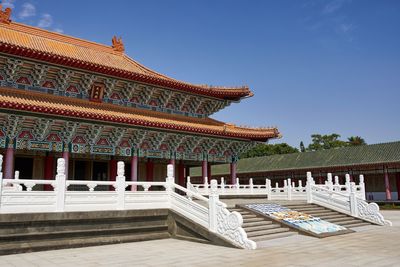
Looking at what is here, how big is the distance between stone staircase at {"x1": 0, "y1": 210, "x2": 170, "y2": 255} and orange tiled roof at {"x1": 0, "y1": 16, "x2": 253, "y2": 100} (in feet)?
28.3

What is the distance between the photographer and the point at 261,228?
12375mm

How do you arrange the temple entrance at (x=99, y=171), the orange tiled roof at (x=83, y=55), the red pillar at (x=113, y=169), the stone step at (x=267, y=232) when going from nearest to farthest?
the stone step at (x=267, y=232)
the orange tiled roof at (x=83, y=55)
the red pillar at (x=113, y=169)
the temple entrance at (x=99, y=171)

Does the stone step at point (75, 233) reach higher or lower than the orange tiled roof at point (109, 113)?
lower

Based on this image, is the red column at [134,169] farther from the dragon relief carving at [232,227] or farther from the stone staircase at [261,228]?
the dragon relief carving at [232,227]

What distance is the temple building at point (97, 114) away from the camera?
16.0 metres

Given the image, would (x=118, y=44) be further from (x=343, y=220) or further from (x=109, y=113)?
(x=343, y=220)

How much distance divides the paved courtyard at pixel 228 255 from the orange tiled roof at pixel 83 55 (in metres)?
9.75

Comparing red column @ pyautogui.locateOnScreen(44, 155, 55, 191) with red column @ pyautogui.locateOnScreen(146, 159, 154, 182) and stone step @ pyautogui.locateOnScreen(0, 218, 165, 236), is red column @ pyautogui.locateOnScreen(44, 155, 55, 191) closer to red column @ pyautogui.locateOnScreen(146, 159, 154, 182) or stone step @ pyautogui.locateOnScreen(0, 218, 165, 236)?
red column @ pyautogui.locateOnScreen(146, 159, 154, 182)

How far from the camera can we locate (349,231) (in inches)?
520

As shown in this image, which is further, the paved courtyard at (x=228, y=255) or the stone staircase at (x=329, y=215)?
the stone staircase at (x=329, y=215)

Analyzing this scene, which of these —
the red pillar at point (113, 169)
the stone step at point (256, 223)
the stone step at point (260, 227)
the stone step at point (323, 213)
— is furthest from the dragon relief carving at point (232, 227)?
the red pillar at point (113, 169)

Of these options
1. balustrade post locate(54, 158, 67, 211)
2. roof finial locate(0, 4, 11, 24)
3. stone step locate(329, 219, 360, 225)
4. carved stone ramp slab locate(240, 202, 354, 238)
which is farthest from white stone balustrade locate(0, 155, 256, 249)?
roof finial locate(0, 4, 11, 24)

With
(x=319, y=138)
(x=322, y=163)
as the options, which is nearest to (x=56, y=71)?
(x=322, y=163)

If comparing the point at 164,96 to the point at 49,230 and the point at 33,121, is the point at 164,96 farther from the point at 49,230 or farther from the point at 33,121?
the point at 49,230
